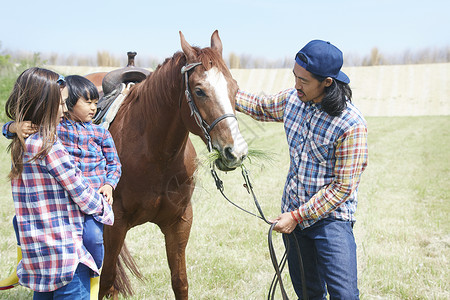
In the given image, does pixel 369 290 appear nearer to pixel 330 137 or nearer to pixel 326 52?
pixel 330 137

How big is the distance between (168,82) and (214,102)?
531 millimetres

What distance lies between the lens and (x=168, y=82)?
2758 millimetres

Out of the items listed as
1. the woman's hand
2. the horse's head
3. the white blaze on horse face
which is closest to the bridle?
the horse's head

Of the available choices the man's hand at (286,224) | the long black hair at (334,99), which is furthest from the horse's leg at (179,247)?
the long black hair at (334,99)

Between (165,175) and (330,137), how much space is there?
4.22ft

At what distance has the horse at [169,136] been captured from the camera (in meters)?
2.42

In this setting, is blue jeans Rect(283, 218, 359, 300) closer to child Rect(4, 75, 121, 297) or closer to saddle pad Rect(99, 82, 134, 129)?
child Rect(4, 75, 121, 297)

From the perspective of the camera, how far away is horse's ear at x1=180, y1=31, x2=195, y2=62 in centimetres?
255

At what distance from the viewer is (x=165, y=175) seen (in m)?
2.96

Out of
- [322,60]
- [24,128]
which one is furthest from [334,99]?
[24,128]

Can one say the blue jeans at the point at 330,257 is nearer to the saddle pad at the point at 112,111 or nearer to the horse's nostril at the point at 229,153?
the horse's nostril at the point at 229,153

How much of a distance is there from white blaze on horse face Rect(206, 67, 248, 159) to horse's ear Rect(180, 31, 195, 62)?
0.62 ft

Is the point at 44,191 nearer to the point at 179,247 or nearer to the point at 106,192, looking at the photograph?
→ the point at 106,192

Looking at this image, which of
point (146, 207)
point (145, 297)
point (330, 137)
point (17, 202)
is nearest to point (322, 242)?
point (330, 137)
